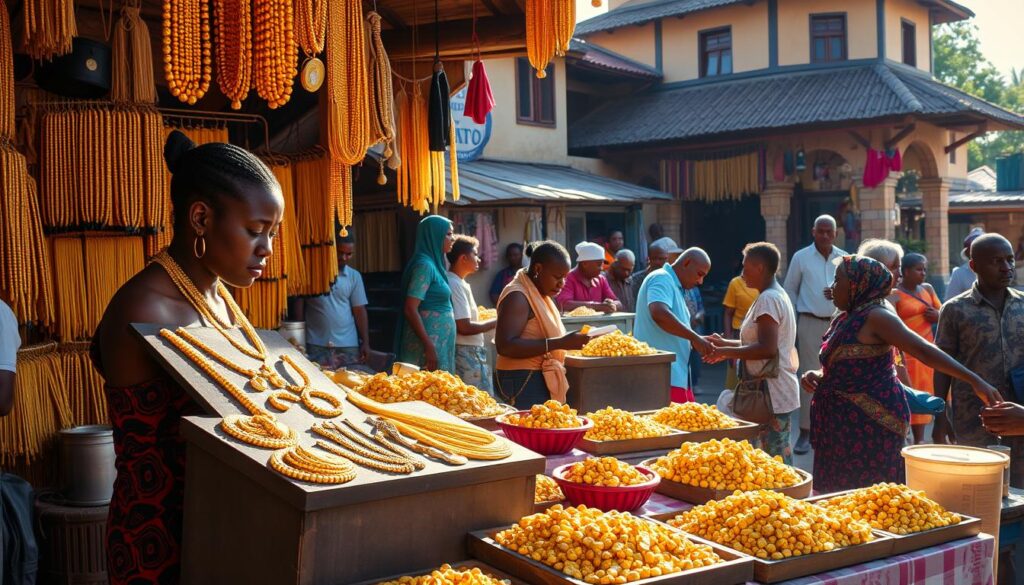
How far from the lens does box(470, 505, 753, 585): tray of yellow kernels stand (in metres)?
1.82

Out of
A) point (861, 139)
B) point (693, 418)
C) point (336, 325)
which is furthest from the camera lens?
point (861, 139)

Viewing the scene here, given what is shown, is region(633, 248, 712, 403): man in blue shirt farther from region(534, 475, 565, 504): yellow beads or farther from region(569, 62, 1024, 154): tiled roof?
region(569, 62, 1024, 154): tiled roof

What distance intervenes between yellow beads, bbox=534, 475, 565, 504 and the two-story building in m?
13.0

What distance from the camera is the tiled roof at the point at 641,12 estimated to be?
58.1 feet

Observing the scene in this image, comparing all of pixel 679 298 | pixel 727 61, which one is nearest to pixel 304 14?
pixel 679 298

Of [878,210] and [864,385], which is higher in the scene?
[878,210]

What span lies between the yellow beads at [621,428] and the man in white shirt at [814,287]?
4.53m


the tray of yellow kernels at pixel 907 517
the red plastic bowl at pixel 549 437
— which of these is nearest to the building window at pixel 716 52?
the red plastic bowl at pixel 549 437

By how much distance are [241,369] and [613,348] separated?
9.08 feet

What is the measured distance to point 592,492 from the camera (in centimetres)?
243

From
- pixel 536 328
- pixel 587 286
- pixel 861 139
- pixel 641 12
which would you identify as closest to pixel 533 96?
pixel 861 139

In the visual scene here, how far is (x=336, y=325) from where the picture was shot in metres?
7.09

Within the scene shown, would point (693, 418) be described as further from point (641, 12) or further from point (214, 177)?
point (641, 12)

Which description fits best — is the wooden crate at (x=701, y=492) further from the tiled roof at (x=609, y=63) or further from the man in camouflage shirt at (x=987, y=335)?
the tiled roof at (x=609, y=63)
